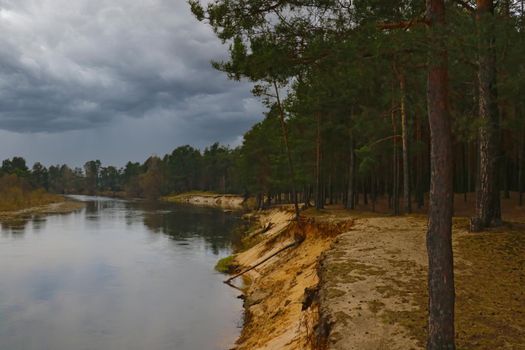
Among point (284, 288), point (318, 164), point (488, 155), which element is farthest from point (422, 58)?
point (318, 164)

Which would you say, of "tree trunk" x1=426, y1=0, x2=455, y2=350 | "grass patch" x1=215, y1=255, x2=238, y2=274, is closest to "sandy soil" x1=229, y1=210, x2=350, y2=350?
"grass patch" x1=215, y1=255, x2=238, y2=274

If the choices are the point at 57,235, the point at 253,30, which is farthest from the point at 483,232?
the point at 57,235

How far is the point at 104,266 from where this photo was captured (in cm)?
3659

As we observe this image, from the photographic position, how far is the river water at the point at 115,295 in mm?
20125

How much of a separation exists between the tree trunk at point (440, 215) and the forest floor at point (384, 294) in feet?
3.22

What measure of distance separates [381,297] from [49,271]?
29.5 meters

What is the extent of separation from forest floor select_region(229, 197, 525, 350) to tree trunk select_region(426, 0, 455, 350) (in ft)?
3.22

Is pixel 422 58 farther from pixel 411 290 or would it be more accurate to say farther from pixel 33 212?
pixel 33 212

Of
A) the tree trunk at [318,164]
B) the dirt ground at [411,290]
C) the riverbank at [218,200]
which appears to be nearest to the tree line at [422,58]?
the dirt ground at [411,290]

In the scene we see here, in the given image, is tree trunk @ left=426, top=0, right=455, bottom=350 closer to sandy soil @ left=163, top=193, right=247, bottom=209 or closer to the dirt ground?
the dirt ground

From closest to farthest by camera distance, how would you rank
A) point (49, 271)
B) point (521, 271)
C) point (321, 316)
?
point (321, 316)
point (521, 271)
point (49, 271)

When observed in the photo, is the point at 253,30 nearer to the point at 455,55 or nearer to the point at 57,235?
the point at 455,55

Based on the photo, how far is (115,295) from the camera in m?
27.5

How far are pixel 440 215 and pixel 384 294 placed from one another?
4.90 metres
